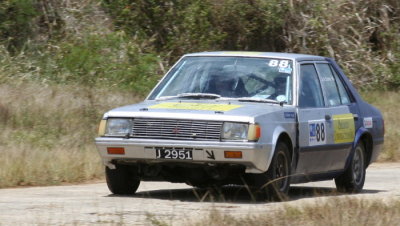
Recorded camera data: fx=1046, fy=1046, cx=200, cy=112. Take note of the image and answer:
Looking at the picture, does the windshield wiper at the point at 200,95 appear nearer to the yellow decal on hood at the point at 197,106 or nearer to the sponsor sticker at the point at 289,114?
the yellow decal on hood at the point at 197,106

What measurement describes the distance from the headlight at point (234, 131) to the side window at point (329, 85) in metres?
2.05

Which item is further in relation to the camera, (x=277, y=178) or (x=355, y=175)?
(x=355, y=175)

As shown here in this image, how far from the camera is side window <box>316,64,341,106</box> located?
436 inches

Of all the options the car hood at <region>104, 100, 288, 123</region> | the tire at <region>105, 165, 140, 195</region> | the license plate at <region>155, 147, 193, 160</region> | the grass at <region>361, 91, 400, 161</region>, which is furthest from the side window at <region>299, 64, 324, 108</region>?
the grass at <region>361, 91, 400, 161</region>

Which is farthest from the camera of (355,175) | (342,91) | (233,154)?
(342,91)

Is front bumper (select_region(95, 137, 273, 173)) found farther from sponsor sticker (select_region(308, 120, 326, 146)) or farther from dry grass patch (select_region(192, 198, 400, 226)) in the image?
sponsor sticker (select_region(308, 120, 326, 146))

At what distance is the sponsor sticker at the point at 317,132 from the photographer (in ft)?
33.7

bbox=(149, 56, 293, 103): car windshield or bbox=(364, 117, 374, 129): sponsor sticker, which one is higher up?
bbox=(149, 56, 293, 103): car windshield

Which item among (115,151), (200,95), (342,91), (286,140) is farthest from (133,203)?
(342,91)

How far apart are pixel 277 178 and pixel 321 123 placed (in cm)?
107

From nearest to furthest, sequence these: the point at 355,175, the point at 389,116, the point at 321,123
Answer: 1. the point at 321,123
2. the point at 355,175
3. the point at 389,116

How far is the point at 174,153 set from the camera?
9203 millimetres

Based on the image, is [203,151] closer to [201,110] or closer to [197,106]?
[201,110]

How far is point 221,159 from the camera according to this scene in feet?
30.0
